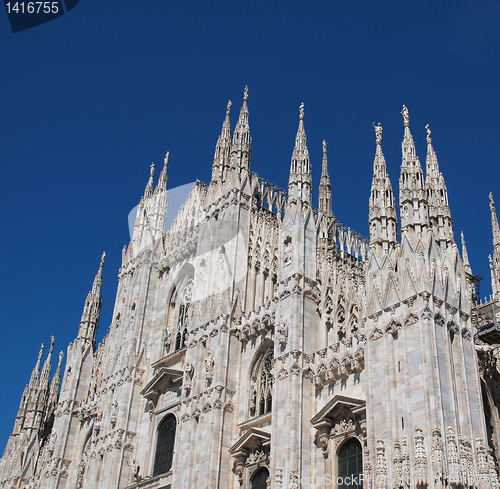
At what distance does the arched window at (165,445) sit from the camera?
32.7m

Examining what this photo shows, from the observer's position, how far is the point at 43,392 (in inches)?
1912

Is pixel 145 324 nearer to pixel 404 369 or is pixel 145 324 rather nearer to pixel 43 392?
pixel 43 392

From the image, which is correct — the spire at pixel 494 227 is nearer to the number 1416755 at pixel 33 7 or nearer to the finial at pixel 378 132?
the finial at pixel 378 132

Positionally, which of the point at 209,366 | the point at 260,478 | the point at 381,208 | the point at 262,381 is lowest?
the point at 260,478

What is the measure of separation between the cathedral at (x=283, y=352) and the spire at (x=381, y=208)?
0.21 feet

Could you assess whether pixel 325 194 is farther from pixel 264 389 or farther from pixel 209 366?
pixel 264 389

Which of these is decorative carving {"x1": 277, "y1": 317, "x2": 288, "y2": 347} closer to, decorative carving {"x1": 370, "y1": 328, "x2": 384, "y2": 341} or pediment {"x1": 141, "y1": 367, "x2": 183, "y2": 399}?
decorative carving {"x1": 370, "y1": 328, "x2": 384, "y2": 341}

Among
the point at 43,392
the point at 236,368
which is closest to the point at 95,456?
the point at 236,368

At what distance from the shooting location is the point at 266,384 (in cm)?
2952

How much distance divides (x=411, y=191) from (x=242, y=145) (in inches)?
528

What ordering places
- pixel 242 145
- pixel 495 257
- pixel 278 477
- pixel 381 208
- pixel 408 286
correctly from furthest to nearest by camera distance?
→ 1. pixel 495 257
2. pixel 242 145
3. pixel 381 208
4. pixel 278 477
5. pixel 408 286

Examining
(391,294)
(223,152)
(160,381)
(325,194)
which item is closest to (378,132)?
(391,294)

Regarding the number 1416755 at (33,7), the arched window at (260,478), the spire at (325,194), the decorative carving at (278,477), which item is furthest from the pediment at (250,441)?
the number 1416755 at (33,7)

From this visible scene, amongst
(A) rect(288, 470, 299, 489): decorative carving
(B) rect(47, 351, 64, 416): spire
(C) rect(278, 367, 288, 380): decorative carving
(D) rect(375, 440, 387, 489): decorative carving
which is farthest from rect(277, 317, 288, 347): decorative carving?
(B) rect(47, 351, 64, 416): spire
